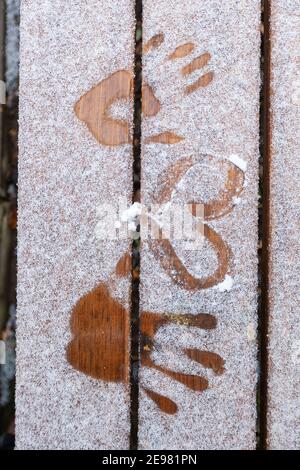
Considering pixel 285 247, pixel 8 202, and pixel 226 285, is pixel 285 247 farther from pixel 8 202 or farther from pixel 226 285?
pixel 8 202

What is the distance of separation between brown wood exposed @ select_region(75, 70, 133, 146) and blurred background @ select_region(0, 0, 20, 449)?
0.70 ft

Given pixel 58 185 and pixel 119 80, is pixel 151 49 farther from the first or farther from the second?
pixel 58 185

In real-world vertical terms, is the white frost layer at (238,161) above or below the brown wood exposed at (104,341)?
above

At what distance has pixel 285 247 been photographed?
95 cm

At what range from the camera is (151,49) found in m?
0.96

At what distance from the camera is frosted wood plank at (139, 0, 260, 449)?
948 mm

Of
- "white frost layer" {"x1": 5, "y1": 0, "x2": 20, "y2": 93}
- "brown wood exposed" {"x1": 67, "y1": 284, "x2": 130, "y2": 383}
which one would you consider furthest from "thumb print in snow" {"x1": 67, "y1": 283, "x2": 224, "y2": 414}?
"white frost layer" {"x1": 5, "y1": 0, "x2": 20, "y2": 93}

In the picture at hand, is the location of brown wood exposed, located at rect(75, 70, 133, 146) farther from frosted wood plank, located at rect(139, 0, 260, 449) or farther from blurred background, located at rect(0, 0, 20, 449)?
blurred background, located at rect(0, 0, 20, 449)

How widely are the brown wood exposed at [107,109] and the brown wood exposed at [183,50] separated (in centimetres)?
13

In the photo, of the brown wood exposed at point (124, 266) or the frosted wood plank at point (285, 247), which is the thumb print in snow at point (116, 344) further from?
the frosted wood plank at point (285, 247)

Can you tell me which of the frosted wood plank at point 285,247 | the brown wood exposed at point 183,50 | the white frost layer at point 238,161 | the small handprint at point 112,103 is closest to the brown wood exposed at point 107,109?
the small handprint at point 112,103

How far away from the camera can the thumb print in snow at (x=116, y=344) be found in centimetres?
95

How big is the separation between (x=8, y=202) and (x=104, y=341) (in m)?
0.46

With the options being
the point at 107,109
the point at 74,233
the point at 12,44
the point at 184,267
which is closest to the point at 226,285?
Result: the point at 184,267
